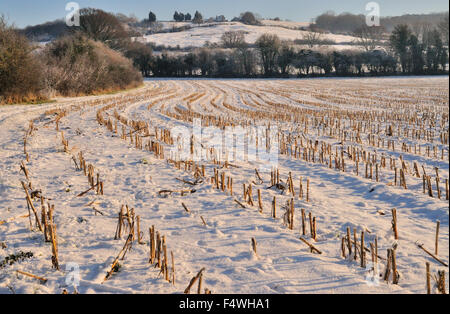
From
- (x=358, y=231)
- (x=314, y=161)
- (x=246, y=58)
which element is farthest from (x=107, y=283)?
(x=246, y=58)

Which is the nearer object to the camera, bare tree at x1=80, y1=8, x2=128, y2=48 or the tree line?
bare tree at x1=80, y1=8, x2=128, y2=48

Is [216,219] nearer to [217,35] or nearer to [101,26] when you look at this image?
[101,26]

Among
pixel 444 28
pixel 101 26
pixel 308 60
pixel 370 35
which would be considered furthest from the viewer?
pixel 370 35

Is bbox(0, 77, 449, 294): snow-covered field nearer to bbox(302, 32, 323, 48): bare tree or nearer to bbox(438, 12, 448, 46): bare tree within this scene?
bbox(438, 12, 448, 46): bare tree

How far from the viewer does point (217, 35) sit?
11294 cm

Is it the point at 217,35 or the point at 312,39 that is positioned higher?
the point at 217,35


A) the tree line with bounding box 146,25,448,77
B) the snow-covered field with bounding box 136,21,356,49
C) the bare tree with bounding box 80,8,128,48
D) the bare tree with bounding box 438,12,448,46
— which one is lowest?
the tree line with bounding box 146,25,448,77

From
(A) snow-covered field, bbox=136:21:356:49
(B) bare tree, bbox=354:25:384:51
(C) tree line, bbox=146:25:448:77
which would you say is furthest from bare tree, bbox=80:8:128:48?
(B) bare tree, bbox=354:25:384:51

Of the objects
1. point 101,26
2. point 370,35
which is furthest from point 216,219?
point 370,35

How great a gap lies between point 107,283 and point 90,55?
3583 centimetres

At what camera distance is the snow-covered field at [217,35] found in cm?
10256

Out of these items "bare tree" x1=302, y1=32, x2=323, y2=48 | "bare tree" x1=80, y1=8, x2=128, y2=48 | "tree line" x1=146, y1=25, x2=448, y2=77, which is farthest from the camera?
"bare tree" x1=302, y1=32, x2=323, y2=48

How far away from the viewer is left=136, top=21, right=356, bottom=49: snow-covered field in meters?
103

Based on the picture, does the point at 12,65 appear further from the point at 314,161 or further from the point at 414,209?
the point at 414,209
